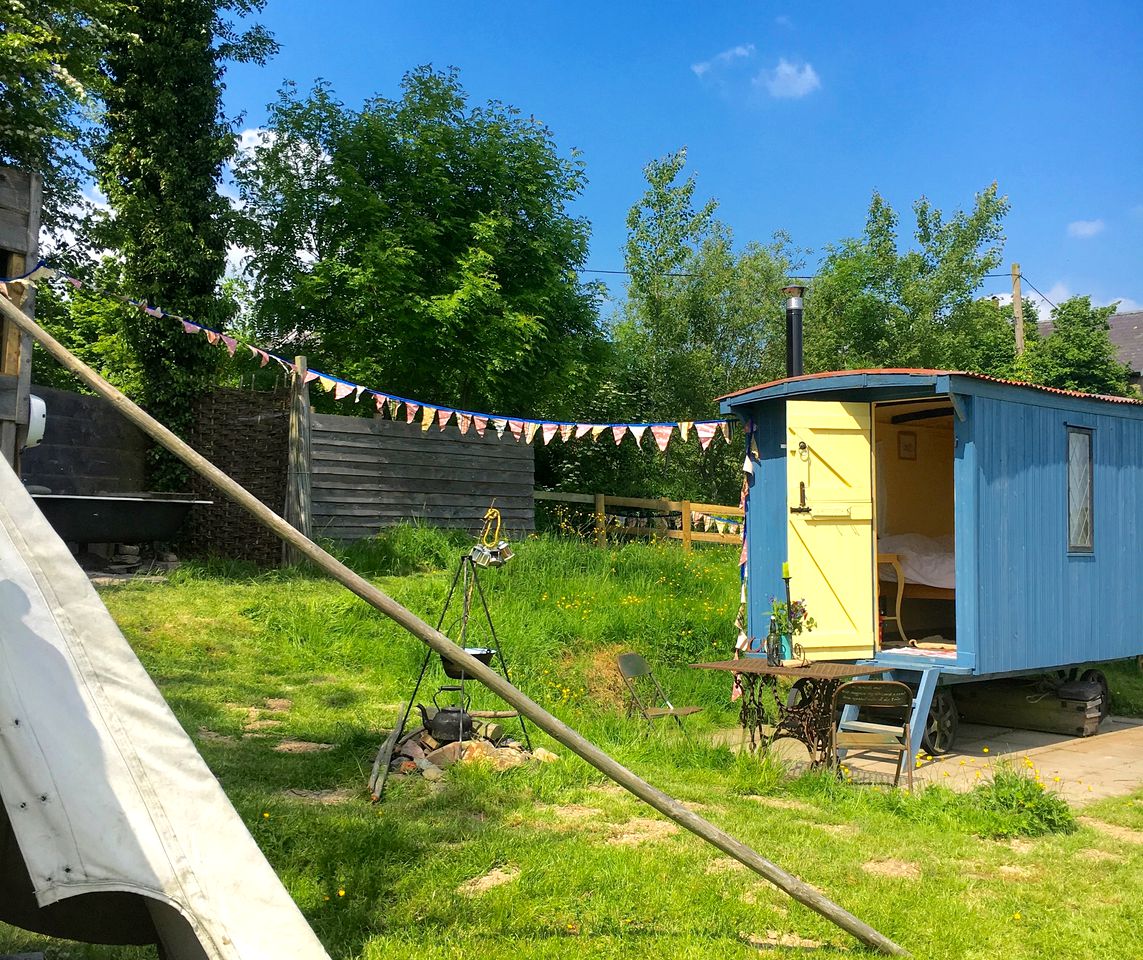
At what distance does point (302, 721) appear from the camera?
664 cm

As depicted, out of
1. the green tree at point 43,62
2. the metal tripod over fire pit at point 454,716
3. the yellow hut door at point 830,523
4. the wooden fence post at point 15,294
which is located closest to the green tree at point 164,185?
the green tree at point 43,62

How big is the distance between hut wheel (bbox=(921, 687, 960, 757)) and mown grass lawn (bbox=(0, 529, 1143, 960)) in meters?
1.66

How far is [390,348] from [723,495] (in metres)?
11.7

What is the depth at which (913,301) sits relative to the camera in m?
24.0

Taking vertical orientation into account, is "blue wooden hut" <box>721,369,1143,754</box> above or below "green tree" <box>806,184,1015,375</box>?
below

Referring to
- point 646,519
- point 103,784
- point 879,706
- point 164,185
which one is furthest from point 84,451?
point 103,784

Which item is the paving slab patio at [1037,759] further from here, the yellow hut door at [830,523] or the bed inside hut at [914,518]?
the bed inside hut at [914,518]

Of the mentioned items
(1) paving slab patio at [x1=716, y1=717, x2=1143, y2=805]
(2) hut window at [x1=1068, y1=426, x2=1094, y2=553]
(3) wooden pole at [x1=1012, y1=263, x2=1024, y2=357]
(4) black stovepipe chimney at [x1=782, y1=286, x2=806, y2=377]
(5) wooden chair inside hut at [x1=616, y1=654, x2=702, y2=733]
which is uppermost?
(3) wooden pole at [x1=1012, y1=263, x2=1024, y2=357]

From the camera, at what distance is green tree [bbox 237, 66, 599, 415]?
15500mm

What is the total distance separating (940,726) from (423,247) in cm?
1150

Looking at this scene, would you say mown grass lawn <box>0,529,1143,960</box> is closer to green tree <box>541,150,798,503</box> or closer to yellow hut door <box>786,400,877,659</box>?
yellow hut door <box>786,400,877,659</box>

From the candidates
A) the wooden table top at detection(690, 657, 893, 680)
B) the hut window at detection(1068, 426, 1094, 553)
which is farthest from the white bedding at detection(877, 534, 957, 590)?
the wooden table top at detection(690, 657, 893, 680)

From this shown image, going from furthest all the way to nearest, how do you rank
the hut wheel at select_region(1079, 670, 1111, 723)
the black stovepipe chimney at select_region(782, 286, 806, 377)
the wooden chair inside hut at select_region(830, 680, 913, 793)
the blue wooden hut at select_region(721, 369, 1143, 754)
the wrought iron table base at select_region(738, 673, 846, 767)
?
1. the black stovepipe chimney at select_region(782, 286, 806, 377)
2. the hut wheel at select_region(1079, 670, 1111, 723)
3. the blue wooden hut at select_region(721, 369, 1143, 754)
4. the wrought iron table base at select_region(738, 673, 846, 767)
5. the wooden chair inside hut at select_region(830, 680, 913, 793)

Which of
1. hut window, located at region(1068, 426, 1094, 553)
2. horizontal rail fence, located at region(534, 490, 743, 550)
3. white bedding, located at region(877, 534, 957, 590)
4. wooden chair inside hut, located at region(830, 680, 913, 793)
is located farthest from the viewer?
horizontal rail fence, located at region(534, 490, 743, 550)
